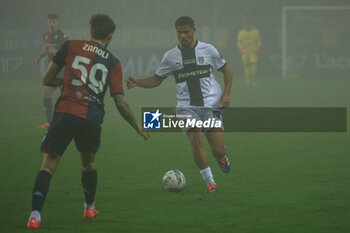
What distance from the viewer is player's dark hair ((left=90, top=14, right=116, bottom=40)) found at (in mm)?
6898

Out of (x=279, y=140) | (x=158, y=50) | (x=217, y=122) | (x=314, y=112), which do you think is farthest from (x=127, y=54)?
(x=217, y=122)

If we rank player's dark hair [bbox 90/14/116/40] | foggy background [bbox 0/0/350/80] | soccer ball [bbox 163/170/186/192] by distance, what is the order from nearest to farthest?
player's dark hair [bbox 90/14/116/40]
soccer ball [bbox 163/170/186/192]
foggy background [bbox 0/0/350/80]

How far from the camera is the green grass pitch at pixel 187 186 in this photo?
23.3ft

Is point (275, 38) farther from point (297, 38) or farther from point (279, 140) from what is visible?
point (279, 140)

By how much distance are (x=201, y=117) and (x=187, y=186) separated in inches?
34.4

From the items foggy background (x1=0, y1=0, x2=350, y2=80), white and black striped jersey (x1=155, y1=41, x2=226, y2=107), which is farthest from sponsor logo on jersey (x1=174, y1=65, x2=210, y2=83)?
foggy background (x1=0, y1=0, x2=350, y2=80)

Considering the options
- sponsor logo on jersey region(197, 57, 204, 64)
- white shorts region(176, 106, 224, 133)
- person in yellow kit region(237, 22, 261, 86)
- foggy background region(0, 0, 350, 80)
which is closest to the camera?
white shorts region(176, 106, 224, 133)

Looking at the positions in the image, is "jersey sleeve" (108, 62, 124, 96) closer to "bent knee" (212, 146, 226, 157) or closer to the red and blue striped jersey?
the red and blue striped jersey

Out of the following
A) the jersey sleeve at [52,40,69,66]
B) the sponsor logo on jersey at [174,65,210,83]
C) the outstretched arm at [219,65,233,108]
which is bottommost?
the outstretched arm at [219,65,233,108]

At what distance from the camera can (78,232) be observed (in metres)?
6.72

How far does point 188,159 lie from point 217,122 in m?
2.73

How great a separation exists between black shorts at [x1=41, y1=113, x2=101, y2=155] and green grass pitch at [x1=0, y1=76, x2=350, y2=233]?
73 centimetres

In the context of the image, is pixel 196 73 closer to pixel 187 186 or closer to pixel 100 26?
pixel 187 186

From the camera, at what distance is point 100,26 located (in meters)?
6.91
